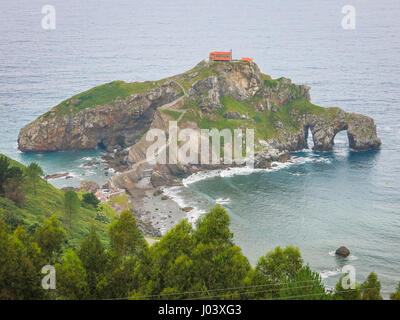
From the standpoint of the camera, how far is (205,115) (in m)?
138

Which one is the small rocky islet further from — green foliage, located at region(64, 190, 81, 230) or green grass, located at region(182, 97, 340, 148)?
green foliage, located at region(64, 190, 81, 230)

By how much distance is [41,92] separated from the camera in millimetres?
187250

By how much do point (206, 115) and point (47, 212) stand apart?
69.8 m

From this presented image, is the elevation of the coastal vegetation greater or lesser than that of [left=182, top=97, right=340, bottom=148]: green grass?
lesser

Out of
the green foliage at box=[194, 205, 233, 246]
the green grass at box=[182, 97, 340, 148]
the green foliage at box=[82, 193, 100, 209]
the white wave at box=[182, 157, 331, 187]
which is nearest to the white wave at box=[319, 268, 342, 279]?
the green foliage at box=[194, 205, 233, 246]

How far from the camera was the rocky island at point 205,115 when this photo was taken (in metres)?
136

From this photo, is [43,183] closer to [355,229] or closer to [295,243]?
[295,243]

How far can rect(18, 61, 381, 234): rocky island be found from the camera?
13612cm

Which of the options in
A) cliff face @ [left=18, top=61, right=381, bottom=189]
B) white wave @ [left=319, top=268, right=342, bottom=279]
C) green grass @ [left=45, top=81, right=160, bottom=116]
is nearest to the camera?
white wave @ [left=319, top=268, right=342, bottom=279]

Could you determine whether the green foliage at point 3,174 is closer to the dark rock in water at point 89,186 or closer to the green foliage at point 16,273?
the green foliage at point 16,273

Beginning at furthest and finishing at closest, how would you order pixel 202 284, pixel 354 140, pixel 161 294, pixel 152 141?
pixel 354 140 < pixel 152 141 < pixel 202 284 < pixel 161 294

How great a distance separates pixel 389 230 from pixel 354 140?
48.6 m

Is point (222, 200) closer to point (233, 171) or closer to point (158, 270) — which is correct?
point (233, 171)
